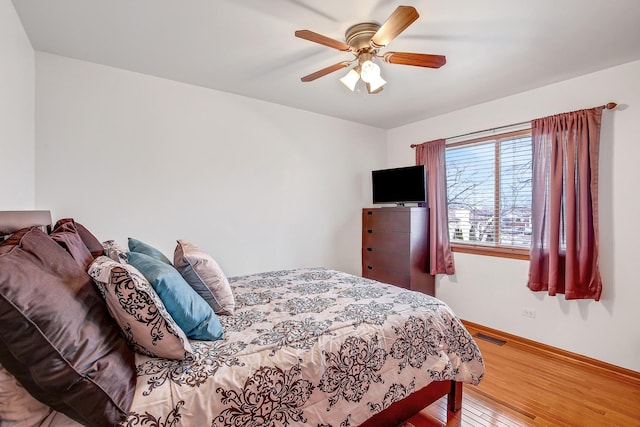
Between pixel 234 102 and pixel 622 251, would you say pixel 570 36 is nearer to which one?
pixel 622 251

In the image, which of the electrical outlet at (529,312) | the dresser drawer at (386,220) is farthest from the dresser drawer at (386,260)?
the electrical outlet at (529,312)

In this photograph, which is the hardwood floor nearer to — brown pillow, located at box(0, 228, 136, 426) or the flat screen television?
brown pillow, located at box(0, 228, 136, 426)

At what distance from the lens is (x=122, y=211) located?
8.38ft

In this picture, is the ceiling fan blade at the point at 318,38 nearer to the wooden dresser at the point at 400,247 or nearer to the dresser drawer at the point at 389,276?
the wooden dresser at the point at 400,247

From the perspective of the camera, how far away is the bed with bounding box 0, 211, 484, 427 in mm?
925

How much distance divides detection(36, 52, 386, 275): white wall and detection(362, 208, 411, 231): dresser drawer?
0.57 feet

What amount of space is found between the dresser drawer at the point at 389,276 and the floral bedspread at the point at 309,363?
4.75 ft

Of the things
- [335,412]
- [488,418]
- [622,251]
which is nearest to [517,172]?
[622,251]

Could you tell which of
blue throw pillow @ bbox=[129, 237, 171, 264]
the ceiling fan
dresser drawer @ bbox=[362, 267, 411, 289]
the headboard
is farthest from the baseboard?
the headboard

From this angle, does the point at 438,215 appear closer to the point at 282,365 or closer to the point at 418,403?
the point at 418,403

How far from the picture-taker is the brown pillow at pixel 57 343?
2.64 feet

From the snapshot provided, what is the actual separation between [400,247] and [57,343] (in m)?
3.24

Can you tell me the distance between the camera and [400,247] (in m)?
3.61

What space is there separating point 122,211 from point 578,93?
4063mm
